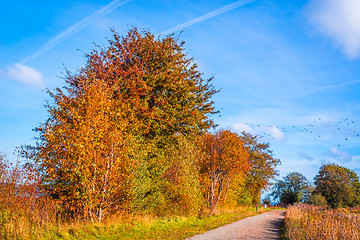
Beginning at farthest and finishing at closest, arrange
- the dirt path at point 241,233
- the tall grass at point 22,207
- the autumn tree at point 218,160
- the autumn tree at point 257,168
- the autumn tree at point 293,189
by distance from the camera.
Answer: the autumn tree at point 293,189, the autumn tree at point 257,168, the autumn tree at point 218,160, the dirt path at point 241,233, the tall grass at point 22,207

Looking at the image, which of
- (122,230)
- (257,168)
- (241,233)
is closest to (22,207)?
(122,230)

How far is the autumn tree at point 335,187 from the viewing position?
175ft

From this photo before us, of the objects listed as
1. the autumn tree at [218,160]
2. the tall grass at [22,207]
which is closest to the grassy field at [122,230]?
the tall grass at [22,207]

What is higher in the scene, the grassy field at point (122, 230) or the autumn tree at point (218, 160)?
the autumn tree at point (218, 160)

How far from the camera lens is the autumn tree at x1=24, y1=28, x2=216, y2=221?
12742 mm

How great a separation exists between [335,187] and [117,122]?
56264mm

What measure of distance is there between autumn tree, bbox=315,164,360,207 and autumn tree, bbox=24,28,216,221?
153 feet

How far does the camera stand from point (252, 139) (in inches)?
1984

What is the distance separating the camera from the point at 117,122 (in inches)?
577

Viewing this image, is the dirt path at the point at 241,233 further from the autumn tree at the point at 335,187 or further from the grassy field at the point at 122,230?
the autumn tree at the point at 335,187

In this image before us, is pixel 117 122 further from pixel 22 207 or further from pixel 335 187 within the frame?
pixel 335 187

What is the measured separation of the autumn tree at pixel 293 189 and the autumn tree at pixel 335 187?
32.4ft

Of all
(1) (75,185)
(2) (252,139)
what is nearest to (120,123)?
(1) (75,185)

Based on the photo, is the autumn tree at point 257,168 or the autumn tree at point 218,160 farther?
the autumn tree at point 257,168
